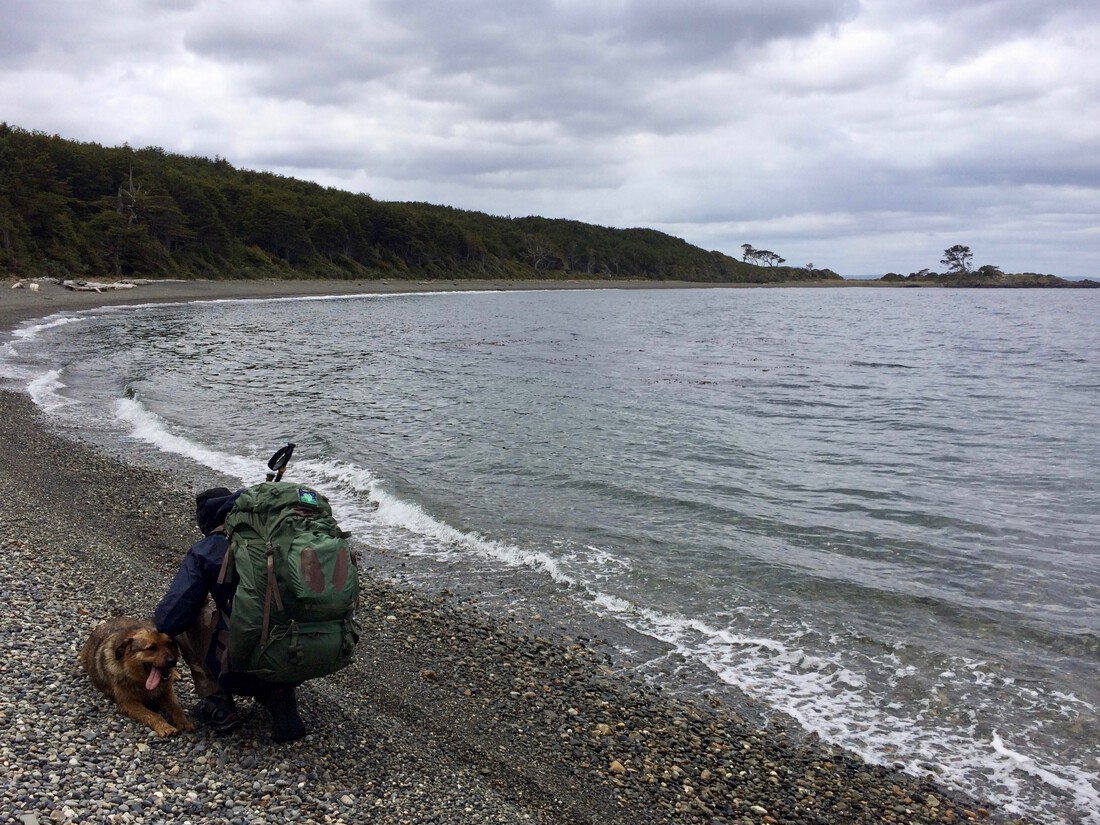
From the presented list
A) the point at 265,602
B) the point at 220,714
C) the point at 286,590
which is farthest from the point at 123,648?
the point at 286,590

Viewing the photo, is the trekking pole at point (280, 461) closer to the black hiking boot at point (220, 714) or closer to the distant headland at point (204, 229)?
the black hiking boot at point (220, 714)

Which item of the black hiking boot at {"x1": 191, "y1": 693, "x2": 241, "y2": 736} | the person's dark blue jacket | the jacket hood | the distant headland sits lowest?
the black hiking boot at {"x1": 191, "y1": 693, "x2": 241, "y2": 736}

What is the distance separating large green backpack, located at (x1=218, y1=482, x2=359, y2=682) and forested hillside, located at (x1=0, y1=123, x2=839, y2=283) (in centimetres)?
6087

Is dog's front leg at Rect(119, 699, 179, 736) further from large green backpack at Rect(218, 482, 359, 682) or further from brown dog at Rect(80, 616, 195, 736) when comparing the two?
large green backpack at Rect(218, 482, 359, 682)

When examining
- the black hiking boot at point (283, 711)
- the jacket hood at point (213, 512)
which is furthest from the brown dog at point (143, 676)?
the jacket hood at point (213, 512)

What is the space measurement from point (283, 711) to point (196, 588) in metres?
0.94

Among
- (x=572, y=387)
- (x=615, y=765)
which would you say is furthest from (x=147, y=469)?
(x=572, y=387)

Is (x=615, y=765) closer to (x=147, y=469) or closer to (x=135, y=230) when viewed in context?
(x=147, y=469)

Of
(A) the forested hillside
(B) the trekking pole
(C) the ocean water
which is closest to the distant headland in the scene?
(A) the forested hillside

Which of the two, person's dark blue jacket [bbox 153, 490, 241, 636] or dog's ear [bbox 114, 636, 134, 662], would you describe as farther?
dog's ear [bbox 114, 636, 134, 662]

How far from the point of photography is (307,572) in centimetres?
429

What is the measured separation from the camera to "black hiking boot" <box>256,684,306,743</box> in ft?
15.4

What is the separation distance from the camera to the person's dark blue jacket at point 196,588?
455cm

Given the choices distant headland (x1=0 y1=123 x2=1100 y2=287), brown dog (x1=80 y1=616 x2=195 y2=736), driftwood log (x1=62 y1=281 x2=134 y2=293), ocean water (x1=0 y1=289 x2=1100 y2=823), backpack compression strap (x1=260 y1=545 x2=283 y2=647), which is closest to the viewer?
backpack compression strap (x1=260 y1=545 x2=283 y2=647)
